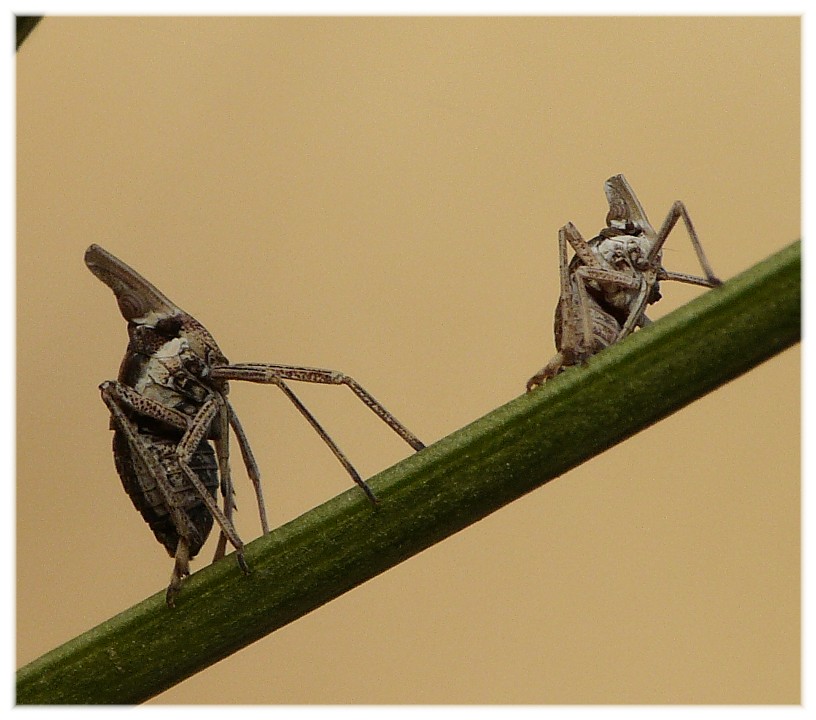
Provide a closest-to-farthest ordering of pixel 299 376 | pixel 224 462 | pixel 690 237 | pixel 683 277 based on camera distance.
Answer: pixel 690 237
pixel 683 277
pixel 299 376
pixel 224 462

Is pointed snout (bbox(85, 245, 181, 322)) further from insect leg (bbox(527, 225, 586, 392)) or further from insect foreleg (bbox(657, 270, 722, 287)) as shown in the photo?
insect foreleg (bbox(657, 270, 722, 287))

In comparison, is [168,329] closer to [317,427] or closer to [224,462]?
[224,462]

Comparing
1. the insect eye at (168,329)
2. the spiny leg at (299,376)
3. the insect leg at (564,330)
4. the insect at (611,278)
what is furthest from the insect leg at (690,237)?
the insect eye at (168,329)

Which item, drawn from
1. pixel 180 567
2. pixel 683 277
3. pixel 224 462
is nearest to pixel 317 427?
pixel 224 462

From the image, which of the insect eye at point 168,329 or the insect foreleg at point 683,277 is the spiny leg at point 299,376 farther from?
the insect foreleg at point 683,277

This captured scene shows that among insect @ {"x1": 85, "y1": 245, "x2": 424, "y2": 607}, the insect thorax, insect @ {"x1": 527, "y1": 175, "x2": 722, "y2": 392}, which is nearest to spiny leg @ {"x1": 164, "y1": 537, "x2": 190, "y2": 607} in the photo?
insect @ {"x1": 85, "y1": 245, "x2": 424, "y2": 607}

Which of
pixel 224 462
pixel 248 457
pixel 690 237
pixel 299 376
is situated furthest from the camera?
pixel 248 457

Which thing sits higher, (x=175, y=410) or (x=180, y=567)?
(x=175, y=410)
